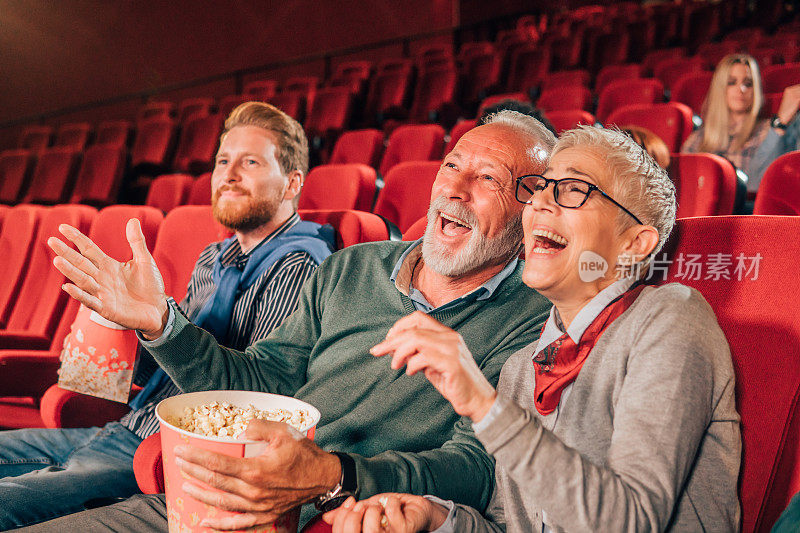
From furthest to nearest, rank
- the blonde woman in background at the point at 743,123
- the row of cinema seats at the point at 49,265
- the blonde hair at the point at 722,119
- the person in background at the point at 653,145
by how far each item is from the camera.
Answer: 1. the blonde hair at the point at 722,119
2. the blonde woman in background at the point at 743,123
3. the person in background at the point at 653,145
4. the row of cinema seats at the point at 49,265

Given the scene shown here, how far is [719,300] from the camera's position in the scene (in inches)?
28.1

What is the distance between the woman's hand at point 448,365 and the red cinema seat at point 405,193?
1151mm

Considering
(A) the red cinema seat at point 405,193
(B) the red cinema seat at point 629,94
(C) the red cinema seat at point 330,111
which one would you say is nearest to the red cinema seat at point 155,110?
(C) the red cinema seat at point 330,111

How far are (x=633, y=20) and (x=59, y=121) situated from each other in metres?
4.70

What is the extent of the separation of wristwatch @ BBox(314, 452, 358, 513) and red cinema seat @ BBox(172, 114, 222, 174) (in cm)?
347

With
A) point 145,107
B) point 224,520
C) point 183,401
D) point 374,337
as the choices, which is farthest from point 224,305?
point 145,107

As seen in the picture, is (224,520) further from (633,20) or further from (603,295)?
(633,20)

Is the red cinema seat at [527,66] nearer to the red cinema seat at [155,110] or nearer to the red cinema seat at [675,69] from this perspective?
the red cinema seat at [675,69]

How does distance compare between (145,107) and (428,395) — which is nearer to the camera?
(428,395)

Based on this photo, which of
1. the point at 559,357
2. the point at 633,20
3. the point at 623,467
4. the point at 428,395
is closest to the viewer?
the point at 623,467

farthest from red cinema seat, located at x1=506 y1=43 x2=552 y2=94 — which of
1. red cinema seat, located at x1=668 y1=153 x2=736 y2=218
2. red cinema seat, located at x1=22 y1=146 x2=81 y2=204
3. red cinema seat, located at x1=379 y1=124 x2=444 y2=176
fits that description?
red cinema seat, located at x1=668 y1=153 x2=736 y2=218

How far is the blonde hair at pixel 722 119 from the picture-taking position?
2.21 m

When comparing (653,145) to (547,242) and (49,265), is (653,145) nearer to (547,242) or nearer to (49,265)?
(547,242)

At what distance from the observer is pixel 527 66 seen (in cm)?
466
